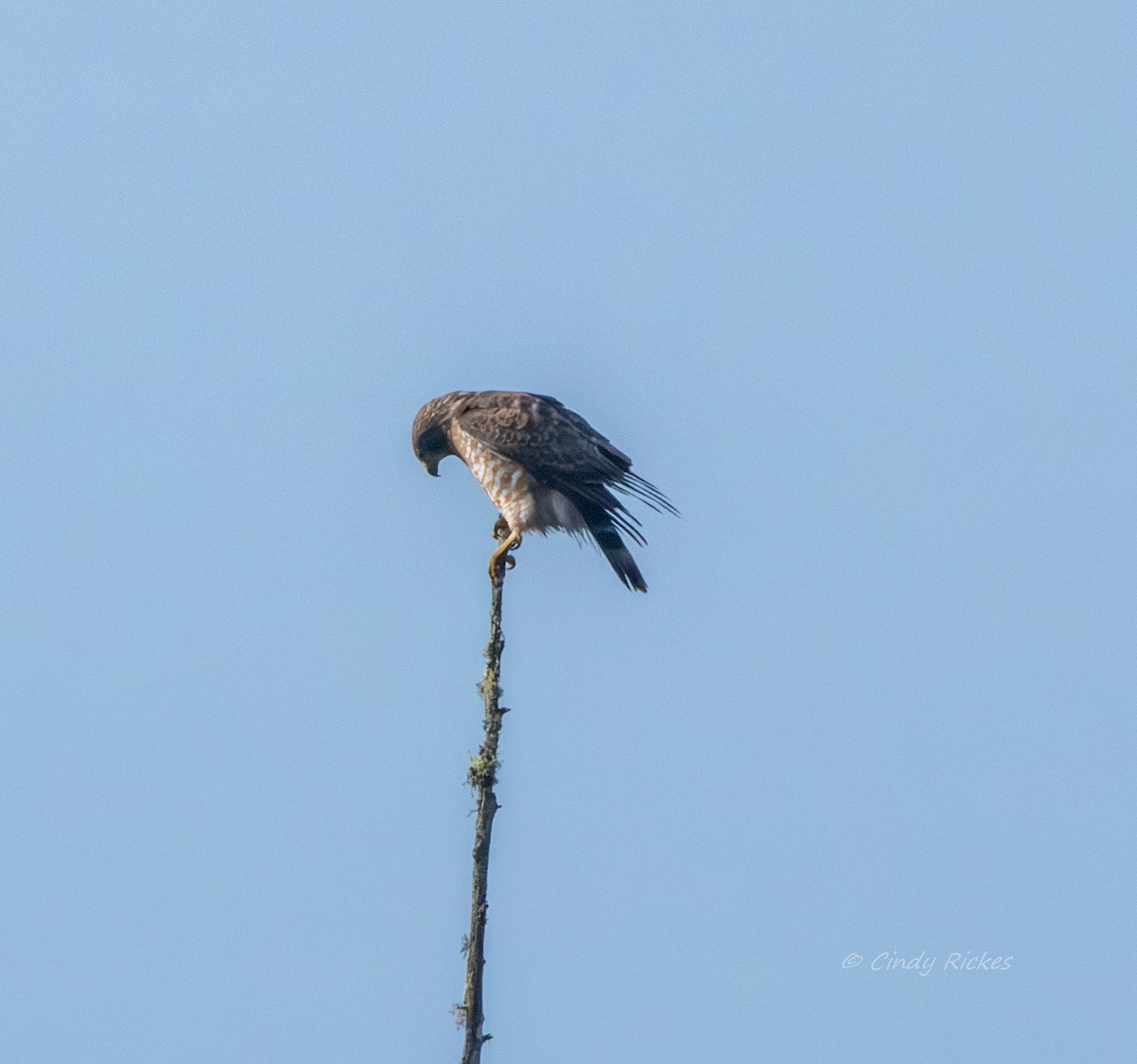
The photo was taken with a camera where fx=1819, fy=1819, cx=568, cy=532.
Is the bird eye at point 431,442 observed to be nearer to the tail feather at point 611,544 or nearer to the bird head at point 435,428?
the bird head at point 435,428

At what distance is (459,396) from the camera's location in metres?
12.3

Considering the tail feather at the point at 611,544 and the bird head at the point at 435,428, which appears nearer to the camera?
the tail feather at the point at 611,544

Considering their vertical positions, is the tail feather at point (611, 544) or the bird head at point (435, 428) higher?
the bird head at point (435, 428)

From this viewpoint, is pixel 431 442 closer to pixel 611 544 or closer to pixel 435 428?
pixel 435 428

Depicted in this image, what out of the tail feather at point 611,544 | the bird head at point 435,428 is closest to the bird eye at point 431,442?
the bird head at point 435,428

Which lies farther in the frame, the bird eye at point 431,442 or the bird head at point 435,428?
the bird eye at point 431,442

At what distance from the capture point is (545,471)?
11.4 meters

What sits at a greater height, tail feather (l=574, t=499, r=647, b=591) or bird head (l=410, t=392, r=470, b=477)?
bird head (l=410, t=392, r=470, b=477)

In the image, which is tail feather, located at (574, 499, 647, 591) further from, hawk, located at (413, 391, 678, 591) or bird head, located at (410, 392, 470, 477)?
bird head, located at (410, 392, 470, 477)

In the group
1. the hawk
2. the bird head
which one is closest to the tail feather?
the hawk

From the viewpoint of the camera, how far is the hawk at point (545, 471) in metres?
11.1

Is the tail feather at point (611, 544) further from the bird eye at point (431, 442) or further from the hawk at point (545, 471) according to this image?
the bird eye at point (431, 442)

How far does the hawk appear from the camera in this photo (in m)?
11.1

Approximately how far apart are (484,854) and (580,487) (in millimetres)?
4533
